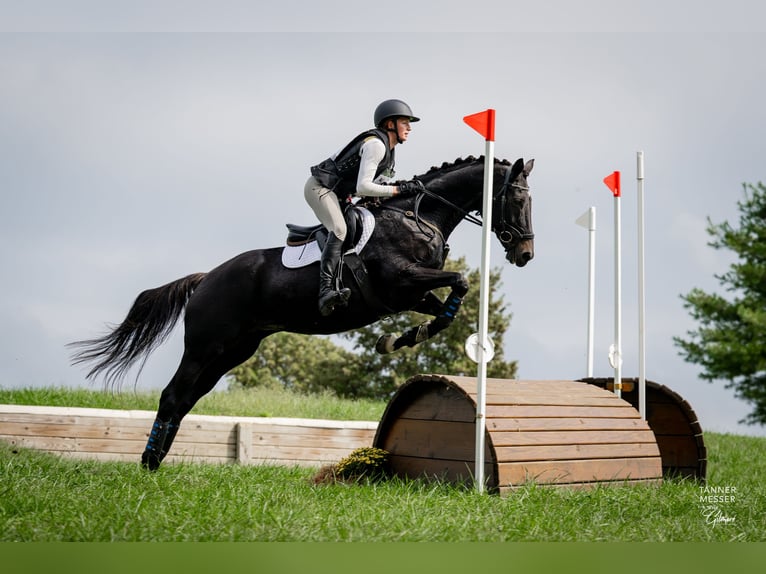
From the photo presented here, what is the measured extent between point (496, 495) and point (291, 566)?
76.8 inches

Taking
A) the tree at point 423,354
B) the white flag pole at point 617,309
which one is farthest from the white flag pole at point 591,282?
the tree at point 423,354

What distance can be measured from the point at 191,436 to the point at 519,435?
401 centimetres

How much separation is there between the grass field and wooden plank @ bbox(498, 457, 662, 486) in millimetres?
117

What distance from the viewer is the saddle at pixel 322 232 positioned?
458cm

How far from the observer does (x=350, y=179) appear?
Answer: 4.73 m

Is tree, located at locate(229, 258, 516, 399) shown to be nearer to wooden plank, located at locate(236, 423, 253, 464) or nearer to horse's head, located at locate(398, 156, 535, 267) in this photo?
wooden plank, located at locate(236, 423, 253, 464)

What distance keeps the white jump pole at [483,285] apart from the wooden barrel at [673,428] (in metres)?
2.27

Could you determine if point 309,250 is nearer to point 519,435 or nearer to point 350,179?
point 350,179

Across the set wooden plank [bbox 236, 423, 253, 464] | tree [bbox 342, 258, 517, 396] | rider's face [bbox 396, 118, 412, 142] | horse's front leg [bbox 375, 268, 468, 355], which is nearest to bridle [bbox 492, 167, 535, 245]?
horse's front leg [bbox 375, 268, 468, 355]

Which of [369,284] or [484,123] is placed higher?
[484,123]

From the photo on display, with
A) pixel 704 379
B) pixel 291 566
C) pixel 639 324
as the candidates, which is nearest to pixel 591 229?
pixel 639 324

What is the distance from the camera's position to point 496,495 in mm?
4074

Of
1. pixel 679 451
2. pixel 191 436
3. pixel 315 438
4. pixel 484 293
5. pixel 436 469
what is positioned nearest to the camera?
pixel 484 293
